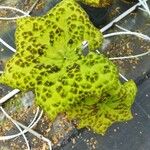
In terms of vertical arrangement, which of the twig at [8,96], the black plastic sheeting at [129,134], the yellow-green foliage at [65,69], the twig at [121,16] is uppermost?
the yellow-green foliage at [65,69]

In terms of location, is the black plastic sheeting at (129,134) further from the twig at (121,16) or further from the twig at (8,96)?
the twig at (8,96)

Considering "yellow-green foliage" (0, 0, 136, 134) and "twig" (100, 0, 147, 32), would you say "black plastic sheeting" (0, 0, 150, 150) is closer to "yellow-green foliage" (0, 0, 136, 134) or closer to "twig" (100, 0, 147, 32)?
"twig" (100, 0, 147, 32)

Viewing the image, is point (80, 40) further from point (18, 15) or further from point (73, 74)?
point (18, 15)

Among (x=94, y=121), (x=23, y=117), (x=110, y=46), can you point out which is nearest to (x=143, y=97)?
(x=110, y=46)

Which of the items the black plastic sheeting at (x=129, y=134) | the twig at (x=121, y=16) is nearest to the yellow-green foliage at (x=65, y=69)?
the black plastic sheeting at (x=129, y=134)

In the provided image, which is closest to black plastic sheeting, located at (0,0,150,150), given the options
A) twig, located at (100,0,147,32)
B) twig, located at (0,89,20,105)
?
twig, located at (100,0,147,32)

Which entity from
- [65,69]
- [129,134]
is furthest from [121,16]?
[65,69]

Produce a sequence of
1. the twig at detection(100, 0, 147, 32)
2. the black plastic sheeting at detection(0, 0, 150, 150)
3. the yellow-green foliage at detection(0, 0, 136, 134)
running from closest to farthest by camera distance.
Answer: the yellow-green foliage at detection(0, 0, 136, 134), the black plastic sheeting at detection(0, 0, 150, 150), the twig at detection(100, 0, 147, 32)

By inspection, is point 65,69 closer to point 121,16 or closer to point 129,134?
point 129,134

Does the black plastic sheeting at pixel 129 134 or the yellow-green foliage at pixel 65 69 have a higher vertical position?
the yellow-green foliage at pixel 65 69
